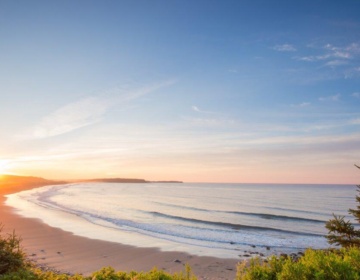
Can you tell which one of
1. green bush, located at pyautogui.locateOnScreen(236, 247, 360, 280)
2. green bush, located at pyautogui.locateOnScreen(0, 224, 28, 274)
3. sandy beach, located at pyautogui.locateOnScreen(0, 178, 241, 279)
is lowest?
sandy beach, located at pyautogui.locateOnScreen(0, 178, 241, 279)

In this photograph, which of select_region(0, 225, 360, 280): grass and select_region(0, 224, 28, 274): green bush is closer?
select_region(0, 225, 360, 280): grass

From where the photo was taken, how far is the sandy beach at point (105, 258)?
19.0m

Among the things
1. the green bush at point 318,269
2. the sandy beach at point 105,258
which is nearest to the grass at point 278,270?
the green bush at point 318,269

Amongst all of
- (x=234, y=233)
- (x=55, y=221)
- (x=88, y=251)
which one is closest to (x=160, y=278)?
(x=88, y=251)

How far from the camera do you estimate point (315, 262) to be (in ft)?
18.4

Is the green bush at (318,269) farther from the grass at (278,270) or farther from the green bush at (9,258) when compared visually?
the green bush at (9,258)

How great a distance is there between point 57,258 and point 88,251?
2872mm

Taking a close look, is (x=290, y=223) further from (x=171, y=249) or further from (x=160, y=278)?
(x=160, y=278)

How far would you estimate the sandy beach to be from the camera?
19.0m

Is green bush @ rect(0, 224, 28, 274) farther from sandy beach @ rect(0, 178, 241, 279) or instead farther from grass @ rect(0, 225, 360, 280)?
sandy beach @ rect(0, 178, 241, 279)

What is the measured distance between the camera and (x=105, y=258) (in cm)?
2148

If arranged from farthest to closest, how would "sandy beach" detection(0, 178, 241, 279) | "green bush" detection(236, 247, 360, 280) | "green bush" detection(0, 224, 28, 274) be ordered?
"sandy beach" detection(0, 178, 241, 279) < "green bush" detection(0, 224, 28, 274) < "green bush" detection(236, 247, 360, 280)

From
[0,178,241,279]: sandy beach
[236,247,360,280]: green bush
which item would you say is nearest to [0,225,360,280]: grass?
[236,247,360,280]: green bush

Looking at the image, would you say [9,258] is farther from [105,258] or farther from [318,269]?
[105,258]
